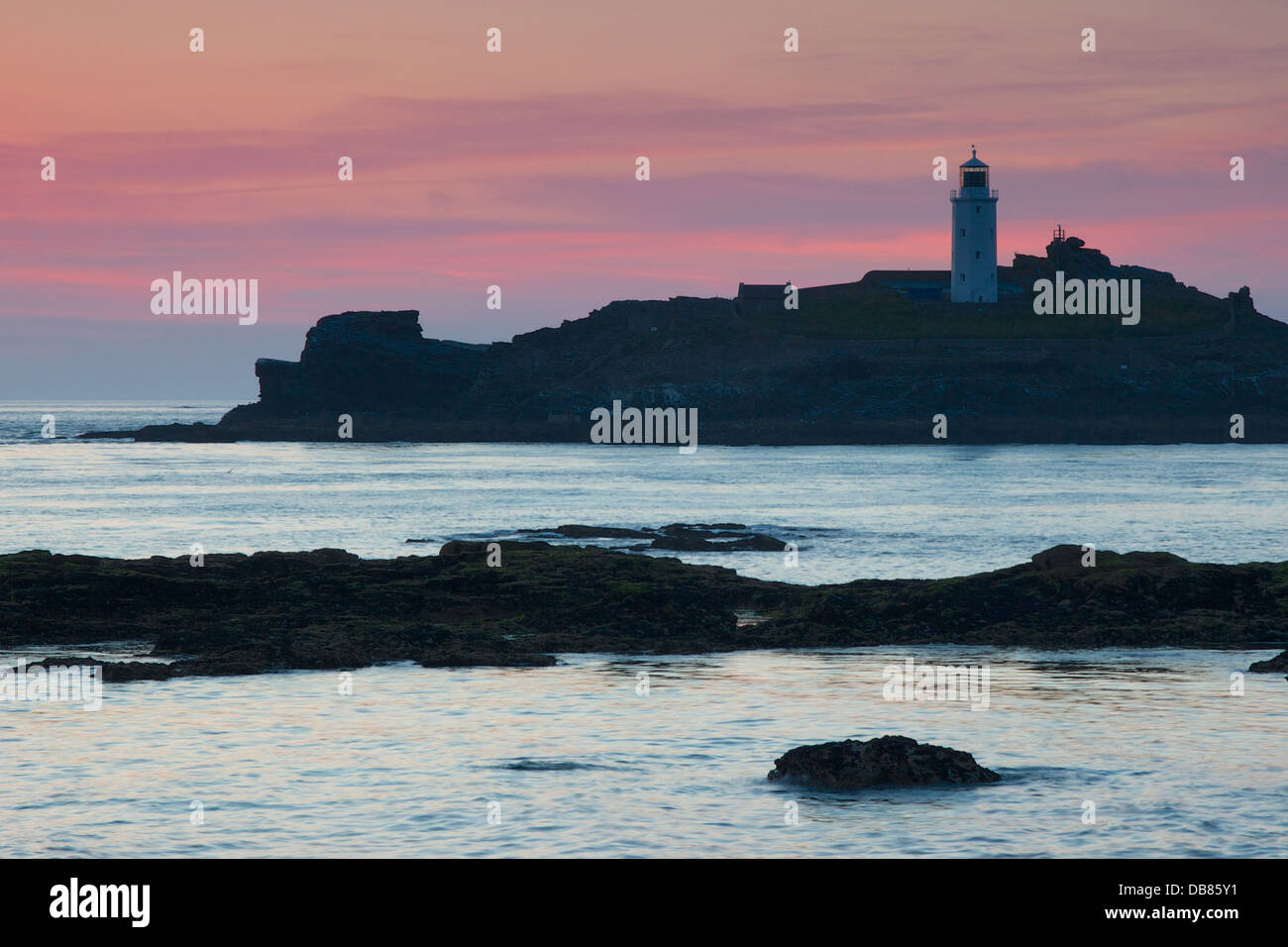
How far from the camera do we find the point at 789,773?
1723cm

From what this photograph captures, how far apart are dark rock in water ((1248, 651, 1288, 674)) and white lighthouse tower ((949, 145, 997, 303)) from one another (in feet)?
442

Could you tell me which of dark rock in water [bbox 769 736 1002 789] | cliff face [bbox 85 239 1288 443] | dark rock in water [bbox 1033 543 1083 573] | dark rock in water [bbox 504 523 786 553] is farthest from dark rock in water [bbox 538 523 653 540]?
cliff face [bbox 85 239 1288 443]

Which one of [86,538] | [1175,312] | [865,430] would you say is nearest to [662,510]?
[86,538]

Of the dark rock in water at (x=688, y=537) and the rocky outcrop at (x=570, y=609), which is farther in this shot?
the dark rock in water at (x=688, y=537)

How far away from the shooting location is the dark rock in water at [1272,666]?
2436cm

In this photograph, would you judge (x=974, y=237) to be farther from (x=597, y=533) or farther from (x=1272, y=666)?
(x=1272, y=666)

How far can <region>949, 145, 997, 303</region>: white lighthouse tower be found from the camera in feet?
513

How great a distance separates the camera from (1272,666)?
2453cm

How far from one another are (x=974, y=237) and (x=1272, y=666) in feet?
492

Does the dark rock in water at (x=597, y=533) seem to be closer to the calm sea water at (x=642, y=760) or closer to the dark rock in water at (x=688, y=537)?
the dark rock in water at (x=688, y=537)

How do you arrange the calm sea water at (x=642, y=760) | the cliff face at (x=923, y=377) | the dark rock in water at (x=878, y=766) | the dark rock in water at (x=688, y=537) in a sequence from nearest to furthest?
1. the calm sea water at (x=642, y=760)
2. the dark rock in water at (x=878, y=766)
3. the dark rock in water at (x=688, y=537)
4. the cliff face at (x=923, y=377)

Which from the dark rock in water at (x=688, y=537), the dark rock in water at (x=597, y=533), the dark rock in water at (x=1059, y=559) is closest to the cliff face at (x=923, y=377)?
the dark rock in water at (x=688, y=537)

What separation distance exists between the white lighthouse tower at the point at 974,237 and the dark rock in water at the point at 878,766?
143 m
